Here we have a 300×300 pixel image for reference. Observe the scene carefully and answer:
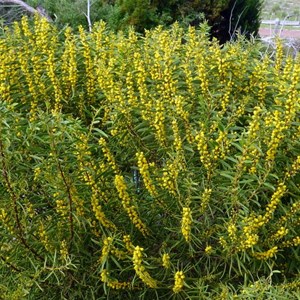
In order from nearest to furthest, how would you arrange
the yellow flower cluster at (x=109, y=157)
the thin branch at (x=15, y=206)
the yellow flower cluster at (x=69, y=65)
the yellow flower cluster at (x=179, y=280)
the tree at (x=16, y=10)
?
1. the thin branch at (x=15, y=206)
2. the yellow flower cluster at (x=179, y=280)
3. the yellow flower cluster at (x=109, y=157)
4. the yellow flower cluster at (x=69, y=65)
5. the tree at (x=16, y=10)

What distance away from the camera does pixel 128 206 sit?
282cm

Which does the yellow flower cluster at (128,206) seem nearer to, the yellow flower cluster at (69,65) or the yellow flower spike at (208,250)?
the yellow flower spike at (208,250)

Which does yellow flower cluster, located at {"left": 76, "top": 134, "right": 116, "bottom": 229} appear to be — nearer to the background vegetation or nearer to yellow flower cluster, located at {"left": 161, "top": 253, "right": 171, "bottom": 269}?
yellow flower cluster, located at {"left": 161, "top": 253, "right": 171, "bottom": 269}

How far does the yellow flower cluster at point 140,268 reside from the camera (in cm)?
252

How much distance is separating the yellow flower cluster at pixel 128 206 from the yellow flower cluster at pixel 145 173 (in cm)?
11

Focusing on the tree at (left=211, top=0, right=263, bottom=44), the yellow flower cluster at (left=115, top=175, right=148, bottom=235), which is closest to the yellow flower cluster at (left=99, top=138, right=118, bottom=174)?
the yellow flower cluster at (left=115, top=175, right=148, bottom=235)

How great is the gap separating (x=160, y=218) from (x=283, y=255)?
28.6 inches

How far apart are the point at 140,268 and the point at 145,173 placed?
17.8 inches

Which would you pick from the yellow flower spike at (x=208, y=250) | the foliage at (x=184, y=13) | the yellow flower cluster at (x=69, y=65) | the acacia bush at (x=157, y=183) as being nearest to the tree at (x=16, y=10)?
the foliage at (x=184, y=13)

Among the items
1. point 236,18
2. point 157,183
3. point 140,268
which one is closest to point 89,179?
point 157,183

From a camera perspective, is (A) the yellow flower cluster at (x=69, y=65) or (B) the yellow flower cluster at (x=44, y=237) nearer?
(B) the yellow flower cluster at (x=44, y=237)

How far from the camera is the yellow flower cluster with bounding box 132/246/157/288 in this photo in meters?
2.52

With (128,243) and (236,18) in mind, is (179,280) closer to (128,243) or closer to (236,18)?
(128,243)

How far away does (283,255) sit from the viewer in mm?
3141
